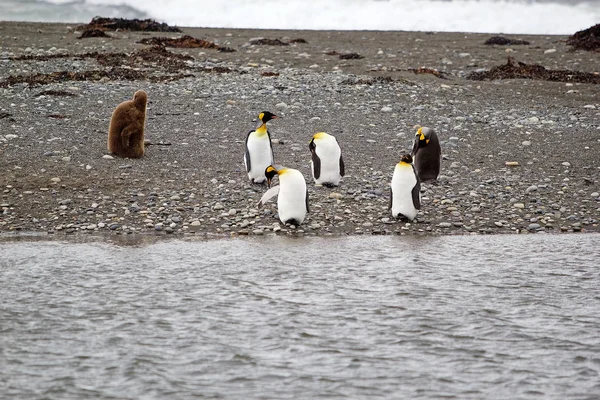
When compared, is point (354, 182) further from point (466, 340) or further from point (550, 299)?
point (466, 340)

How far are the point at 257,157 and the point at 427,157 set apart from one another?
6.40ft

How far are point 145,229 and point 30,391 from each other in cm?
354

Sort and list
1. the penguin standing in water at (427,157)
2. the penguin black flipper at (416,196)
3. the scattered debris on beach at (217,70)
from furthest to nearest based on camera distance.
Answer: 1. the scattered debris on beach at (217,70)
2. the penguin standing in water at (427,157)
3. the penguin black flipper at (416,196)

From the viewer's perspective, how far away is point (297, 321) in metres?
4.85

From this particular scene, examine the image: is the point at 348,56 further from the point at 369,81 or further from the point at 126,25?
the point at 126,25

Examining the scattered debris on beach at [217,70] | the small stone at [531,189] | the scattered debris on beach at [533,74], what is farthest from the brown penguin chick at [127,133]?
the scattered debris on beach at [533,74]

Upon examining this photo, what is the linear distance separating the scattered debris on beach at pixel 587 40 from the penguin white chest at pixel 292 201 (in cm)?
1489

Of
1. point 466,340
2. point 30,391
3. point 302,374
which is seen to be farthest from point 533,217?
point 30,391

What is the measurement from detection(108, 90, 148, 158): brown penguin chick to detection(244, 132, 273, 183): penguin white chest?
1.44m

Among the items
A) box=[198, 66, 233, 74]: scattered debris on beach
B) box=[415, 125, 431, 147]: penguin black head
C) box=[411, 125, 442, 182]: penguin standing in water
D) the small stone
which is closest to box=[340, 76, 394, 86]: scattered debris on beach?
box=[198, 66, 233, 74]: scattered debris on beach

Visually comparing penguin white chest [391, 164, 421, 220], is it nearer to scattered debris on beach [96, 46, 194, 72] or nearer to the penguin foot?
the penguin foot

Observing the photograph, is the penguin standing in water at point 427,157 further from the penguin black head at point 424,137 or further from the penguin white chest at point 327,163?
the penguin white chest at point 327,163

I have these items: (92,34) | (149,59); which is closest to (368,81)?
(149,59)

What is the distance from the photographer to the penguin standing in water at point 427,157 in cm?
895
